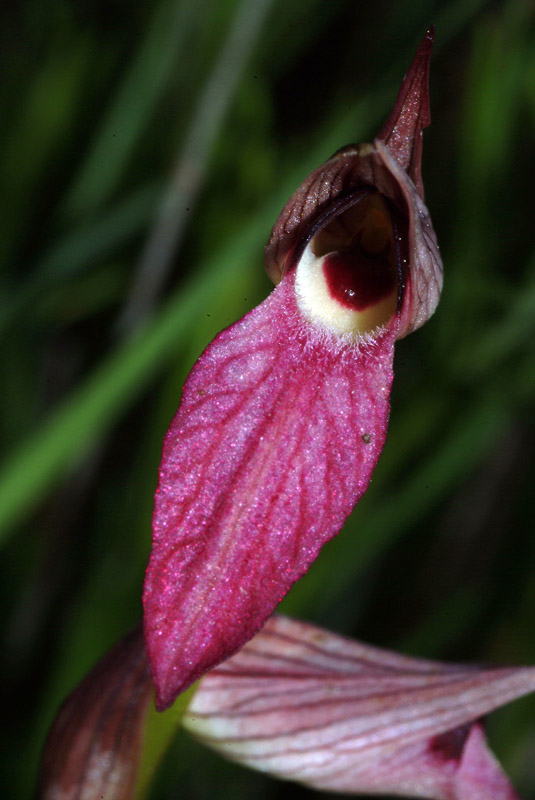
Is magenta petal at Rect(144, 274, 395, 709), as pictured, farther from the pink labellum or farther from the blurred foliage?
the blurred foliage

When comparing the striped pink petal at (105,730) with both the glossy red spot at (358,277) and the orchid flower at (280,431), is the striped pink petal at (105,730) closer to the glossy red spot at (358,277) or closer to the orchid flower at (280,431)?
the orchid flower at (280,431)

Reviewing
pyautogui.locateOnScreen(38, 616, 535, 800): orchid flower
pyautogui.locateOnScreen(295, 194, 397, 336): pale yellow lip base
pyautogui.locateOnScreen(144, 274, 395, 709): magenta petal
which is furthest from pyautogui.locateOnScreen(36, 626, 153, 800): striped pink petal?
pyautogui.locateOnScreen(295, 194, 397, 336): pale yellow lip base

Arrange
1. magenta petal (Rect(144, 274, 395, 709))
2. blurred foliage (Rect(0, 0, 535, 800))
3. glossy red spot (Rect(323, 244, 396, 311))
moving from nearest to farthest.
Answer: magenta petal (Rect(144, 274, 395, 709)) → glossy red spot (Rect(323, 244, 396, 311)) → blurred foliage (Rect(0, 0, 535, 800))

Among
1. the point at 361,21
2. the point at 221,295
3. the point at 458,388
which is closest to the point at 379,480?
the point at 458,388

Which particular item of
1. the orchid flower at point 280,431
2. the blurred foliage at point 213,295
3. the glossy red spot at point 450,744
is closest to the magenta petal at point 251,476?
the orchid flower at point 280,431

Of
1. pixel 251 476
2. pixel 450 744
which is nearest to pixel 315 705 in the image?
pixel 450 744

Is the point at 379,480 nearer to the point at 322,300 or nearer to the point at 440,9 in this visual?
the point at 440,9
